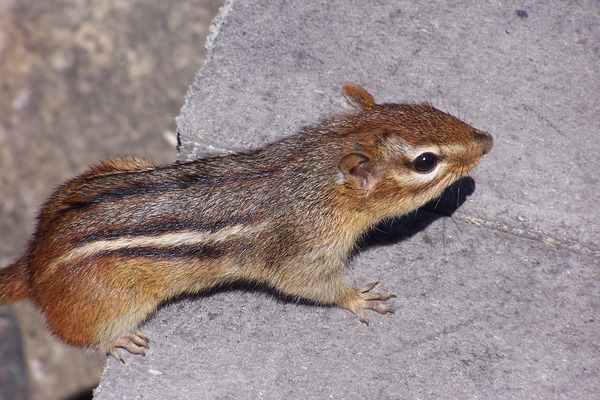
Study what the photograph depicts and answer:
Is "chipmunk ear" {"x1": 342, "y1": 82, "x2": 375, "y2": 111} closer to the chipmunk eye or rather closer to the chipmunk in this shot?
the chipmunk

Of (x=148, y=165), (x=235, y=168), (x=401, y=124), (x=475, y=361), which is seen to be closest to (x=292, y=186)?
(x=235, y=168)

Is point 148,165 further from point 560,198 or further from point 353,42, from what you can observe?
point 560,198

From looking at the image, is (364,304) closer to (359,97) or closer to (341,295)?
(341,295)

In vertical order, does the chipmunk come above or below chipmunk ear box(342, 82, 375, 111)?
below

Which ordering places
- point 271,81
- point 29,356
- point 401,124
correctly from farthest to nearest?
point 29,356 → point 271,81 → point 401,124

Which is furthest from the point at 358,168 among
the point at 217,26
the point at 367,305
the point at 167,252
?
the point at 217,26

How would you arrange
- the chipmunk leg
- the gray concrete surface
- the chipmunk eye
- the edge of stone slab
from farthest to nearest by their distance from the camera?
the edge of stone slab < the chipmunk leg < the gray concrete surface < the chipmunk eye

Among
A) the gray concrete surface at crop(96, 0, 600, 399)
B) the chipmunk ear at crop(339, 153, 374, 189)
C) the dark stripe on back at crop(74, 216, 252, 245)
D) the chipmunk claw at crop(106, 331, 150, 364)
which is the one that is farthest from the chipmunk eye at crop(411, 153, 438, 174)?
the chipmunk claw at crop(106, 331, 150, 364)

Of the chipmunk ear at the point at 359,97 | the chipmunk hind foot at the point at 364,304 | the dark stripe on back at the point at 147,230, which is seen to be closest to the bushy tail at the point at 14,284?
the dark stripe on back at the point at 147,230
